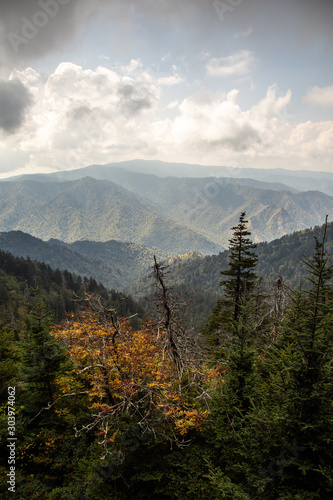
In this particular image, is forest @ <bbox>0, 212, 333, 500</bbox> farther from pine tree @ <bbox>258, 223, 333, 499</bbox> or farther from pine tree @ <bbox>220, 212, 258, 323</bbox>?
pine tree @ <bbox>220, 212, 258, 323</bbox>

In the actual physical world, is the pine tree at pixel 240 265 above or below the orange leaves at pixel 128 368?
above

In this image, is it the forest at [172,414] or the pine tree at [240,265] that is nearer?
the forest at [172,414]

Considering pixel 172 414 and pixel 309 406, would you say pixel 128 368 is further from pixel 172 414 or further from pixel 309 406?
pixel 309 406

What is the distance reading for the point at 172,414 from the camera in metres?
10.9

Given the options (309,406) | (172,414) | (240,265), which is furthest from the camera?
(240,265)

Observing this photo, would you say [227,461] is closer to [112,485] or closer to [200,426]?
[200,426]

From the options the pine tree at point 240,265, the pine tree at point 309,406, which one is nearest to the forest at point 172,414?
the pine tree at point 309,406

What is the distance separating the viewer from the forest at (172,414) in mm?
7320

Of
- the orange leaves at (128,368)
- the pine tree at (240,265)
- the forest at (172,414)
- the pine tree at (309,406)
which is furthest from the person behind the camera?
the pine tree at (240,265)

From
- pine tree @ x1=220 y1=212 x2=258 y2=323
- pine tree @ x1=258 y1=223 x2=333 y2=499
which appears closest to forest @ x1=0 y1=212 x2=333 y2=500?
pine tree @ x1=258 y1=223 x2=333 y2=499

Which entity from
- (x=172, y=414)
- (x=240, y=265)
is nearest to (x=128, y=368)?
(x=172, y=414)

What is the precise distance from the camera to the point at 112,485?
400 inches

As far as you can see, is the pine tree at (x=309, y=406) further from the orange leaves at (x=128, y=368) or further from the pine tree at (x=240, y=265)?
the pine tree at (x=240, y=265)

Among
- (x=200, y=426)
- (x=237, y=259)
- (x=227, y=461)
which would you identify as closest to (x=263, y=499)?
(x=227, y=461)
